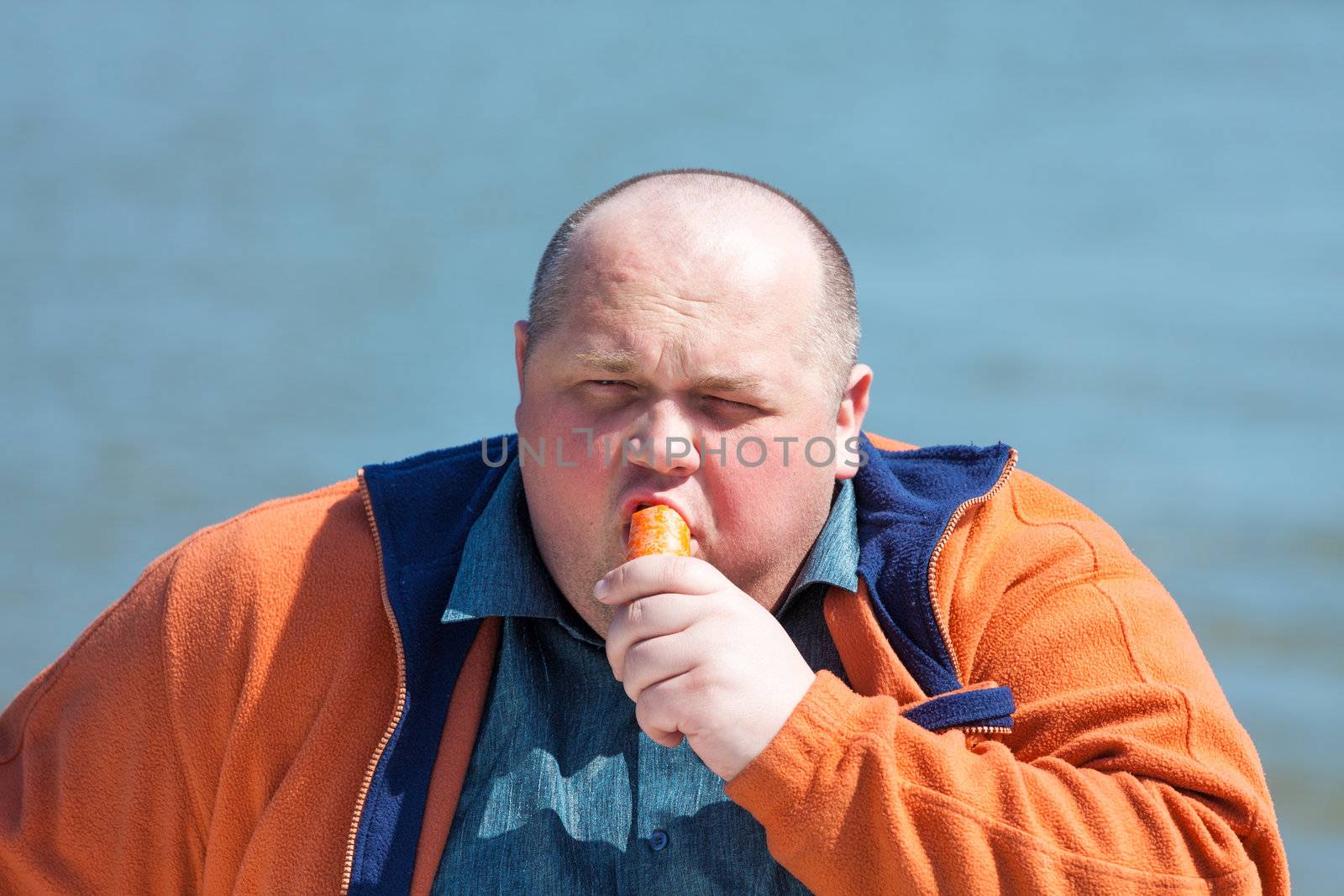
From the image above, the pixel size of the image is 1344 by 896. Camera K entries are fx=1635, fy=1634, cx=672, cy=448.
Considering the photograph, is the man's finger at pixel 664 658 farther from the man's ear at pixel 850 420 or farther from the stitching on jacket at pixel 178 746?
the stitching on jacket at pixel 178 746

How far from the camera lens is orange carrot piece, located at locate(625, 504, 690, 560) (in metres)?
2.39

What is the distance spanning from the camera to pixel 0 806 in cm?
263

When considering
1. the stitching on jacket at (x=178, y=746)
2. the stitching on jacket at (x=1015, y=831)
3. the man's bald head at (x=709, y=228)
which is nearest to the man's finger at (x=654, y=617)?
the stitching on jacket at (x=1015, y=831)

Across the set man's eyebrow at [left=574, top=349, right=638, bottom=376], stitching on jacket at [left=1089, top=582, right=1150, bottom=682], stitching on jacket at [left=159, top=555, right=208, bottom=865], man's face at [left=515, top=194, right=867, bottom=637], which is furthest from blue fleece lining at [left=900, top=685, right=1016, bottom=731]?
stitching on jacket at [left=159, top=555, right=208, bottom=865]

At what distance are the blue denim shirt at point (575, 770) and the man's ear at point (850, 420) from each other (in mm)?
80

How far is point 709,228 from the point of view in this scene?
2.68 meters

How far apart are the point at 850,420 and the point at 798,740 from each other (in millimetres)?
795

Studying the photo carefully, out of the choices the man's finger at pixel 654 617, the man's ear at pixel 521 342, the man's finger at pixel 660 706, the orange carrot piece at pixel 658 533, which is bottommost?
the man's finger at pixel 660 706

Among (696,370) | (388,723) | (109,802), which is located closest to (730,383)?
(696,370)

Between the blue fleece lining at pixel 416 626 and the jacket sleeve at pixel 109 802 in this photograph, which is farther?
the jacket sleeve at pixel 109 802

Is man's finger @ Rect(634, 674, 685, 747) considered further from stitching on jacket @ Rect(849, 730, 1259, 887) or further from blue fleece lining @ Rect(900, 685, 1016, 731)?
blue fleece lining @ Rect(900, 685, 1016, 731)

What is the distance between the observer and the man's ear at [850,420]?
2805 millimetres

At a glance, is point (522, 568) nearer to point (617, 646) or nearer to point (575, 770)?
point (575, 770)

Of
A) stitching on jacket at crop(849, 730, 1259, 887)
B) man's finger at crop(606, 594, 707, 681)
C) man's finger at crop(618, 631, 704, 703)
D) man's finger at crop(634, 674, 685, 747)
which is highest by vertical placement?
man's finger at crop(606, 594, 707, 681)
